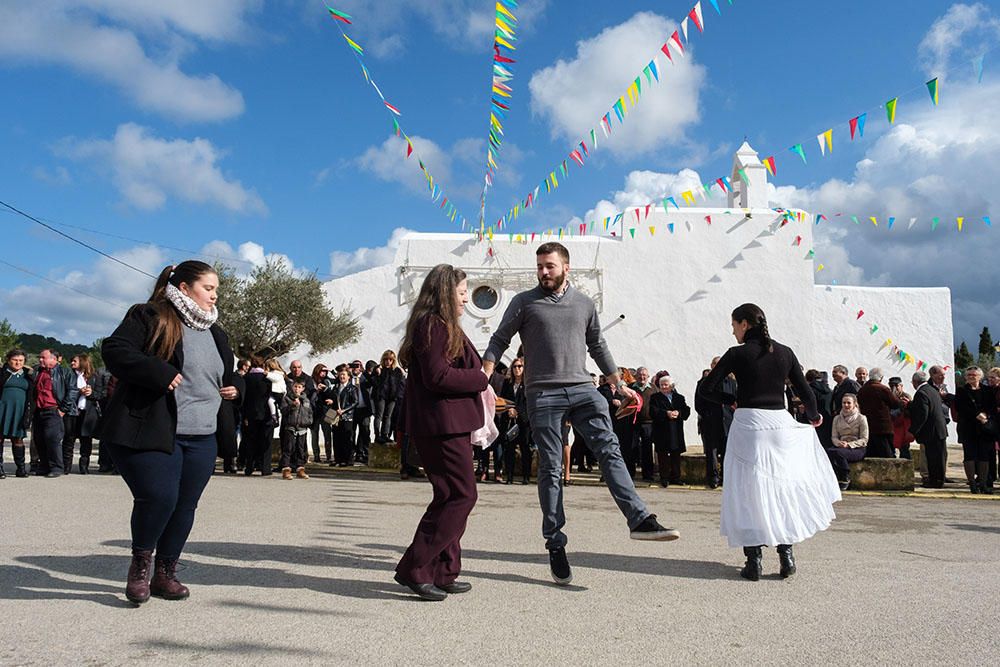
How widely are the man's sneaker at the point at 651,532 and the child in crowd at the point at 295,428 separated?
786cm

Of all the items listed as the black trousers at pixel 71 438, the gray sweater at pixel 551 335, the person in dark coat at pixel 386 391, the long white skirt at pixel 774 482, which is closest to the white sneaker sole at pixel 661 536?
the long white skirt at pixel 774 482

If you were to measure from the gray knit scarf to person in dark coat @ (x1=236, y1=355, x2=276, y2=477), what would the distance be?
7498 mm

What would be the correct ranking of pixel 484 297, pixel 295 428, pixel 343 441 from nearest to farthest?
pixel 295 428
pixel 343 441
pixel 484 297

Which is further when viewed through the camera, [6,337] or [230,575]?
[6,337]

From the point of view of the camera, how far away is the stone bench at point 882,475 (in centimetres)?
1045

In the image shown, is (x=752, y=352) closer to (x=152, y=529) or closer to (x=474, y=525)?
(x=474, y=525)

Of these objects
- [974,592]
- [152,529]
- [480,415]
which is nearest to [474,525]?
[480,415]

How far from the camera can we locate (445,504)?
13.7 ft

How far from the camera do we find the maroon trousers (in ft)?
13.5

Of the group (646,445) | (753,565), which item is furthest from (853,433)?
(753,565)

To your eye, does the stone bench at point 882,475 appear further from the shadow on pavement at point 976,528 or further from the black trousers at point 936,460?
the shadow on pavement at point 976,528

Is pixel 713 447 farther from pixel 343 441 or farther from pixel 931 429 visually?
pixel 343 441

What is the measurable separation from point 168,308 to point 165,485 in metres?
0.91

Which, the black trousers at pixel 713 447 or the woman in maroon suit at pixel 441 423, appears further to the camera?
the black trousers at pixel 713 447
